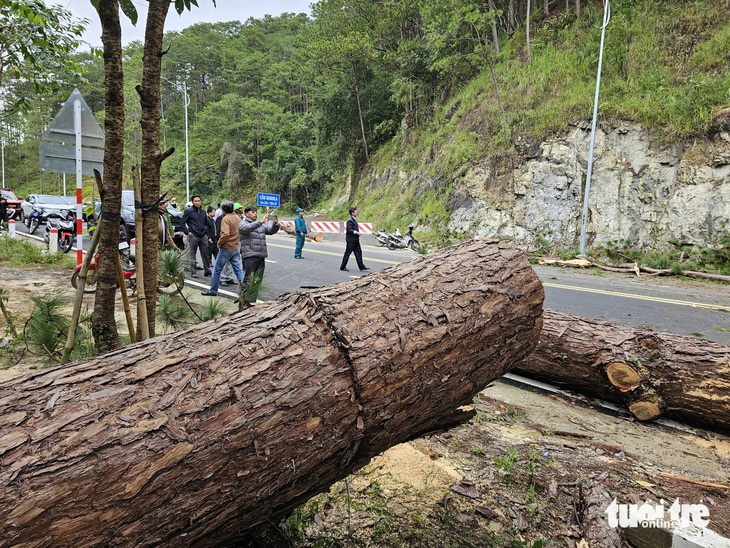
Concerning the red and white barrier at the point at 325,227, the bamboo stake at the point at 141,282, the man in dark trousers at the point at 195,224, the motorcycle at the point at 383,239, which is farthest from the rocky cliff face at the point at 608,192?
the bamboo stake at the point at 141,282

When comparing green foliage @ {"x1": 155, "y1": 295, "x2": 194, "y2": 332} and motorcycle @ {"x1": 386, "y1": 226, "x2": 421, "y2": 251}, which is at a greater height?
green foliage @ {"x1": 155, "y1": 295, "x2": 194, "y2": 332}

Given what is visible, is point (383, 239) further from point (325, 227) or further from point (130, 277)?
point (130, 277)

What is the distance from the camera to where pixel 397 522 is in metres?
2.38

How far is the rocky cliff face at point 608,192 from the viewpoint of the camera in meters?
12.8

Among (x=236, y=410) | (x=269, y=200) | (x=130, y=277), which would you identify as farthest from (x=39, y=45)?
(x=269, y=200)

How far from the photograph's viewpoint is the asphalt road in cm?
686

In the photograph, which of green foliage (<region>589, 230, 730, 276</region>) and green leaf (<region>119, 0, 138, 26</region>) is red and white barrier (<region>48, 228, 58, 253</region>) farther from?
green foliage (<region>589, 230, 730, 276</region>)

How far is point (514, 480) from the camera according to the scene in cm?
279

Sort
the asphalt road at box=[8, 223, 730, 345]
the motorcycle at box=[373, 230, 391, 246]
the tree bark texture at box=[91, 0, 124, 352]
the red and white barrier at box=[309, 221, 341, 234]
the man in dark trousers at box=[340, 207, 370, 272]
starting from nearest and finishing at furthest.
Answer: the tree bark texture at box=[91, 0, 124, 352] < the asphalt road at box=[8, 223, 730, 345] < the man in dark trousers at box=[340, 207, 370, 272] < the motorcycle at box=[373, 230, 391, 246] < the red and white barrier at box=[309, 221, 341, 234]

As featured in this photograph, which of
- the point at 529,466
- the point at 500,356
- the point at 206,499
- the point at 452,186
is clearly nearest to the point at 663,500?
the point at 529,466

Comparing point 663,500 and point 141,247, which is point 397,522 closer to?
point 663,500

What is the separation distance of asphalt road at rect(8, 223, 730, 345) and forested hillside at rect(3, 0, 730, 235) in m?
4.61

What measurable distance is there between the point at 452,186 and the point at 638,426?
1682 centimetres

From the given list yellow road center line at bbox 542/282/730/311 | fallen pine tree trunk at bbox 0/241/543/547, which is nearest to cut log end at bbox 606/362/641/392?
fallen pine tree trunk at bbox 0/241/543/547
